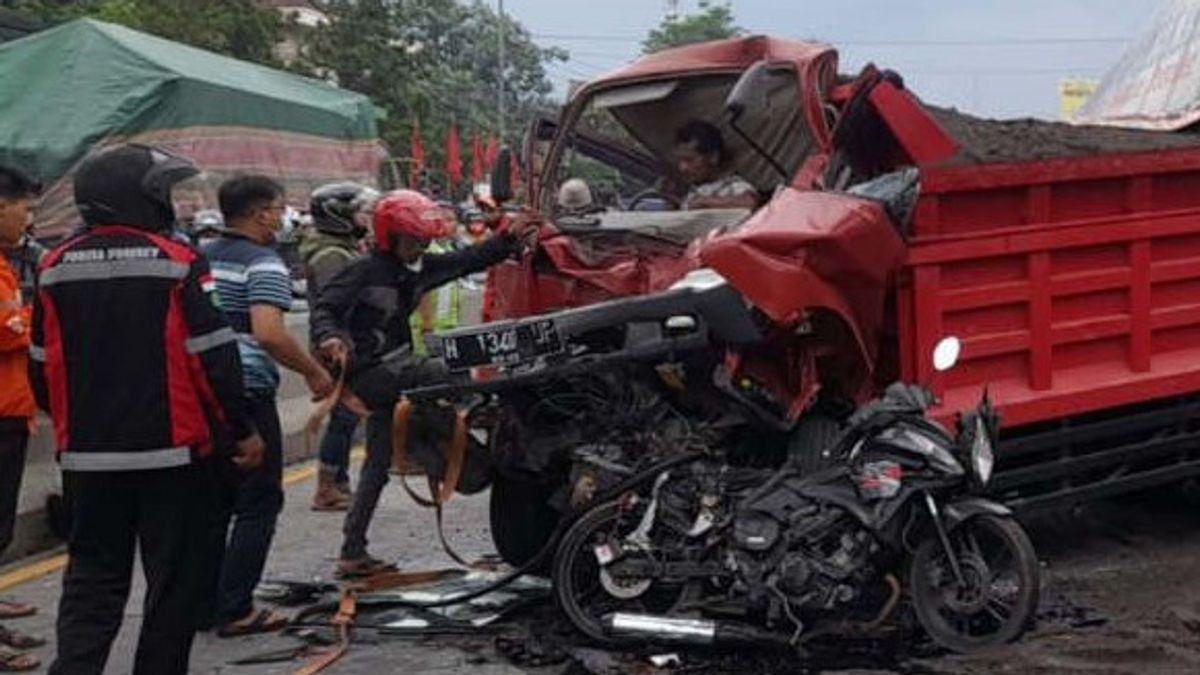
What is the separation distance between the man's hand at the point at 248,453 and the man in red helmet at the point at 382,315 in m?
1.17

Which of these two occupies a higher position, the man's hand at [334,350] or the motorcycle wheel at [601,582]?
the man's hand at [334,350]

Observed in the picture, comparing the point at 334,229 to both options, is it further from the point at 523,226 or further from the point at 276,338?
the point at 276,338

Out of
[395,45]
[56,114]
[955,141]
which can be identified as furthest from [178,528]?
[395,45]

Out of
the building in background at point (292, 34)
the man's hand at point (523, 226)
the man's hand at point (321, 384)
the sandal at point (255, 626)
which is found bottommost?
the sandal at point (255, 626)

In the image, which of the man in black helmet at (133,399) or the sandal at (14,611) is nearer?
the man in black helmet at (133,399)

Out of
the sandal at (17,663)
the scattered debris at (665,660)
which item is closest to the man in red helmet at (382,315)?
the sandal at (17,663)

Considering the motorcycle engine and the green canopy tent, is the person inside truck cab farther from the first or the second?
the green canopy tent

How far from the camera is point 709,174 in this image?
20.4 feet

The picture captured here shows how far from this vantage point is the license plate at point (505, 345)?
16.2ft

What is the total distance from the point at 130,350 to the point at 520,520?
2243 mm

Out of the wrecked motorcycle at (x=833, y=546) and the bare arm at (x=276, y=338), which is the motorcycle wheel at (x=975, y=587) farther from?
the bare arm at (x=276, y=338)

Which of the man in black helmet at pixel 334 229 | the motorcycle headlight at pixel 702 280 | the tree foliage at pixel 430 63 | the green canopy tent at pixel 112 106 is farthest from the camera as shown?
the tree foliage at pixel 430 63

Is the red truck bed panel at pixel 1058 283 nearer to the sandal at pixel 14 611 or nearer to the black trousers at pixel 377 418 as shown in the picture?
the black trousers at pixel 377 418

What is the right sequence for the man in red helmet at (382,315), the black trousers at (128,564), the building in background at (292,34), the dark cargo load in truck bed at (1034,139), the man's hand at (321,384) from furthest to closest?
the building in background at (292,34)
the man in red helmet at (382,315)
the man's hand at (321,384)
the dark cargo load in truck bed at (1034,139)
the black trousers at (128,564)
